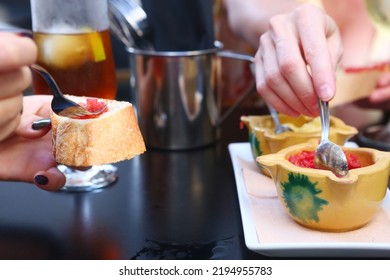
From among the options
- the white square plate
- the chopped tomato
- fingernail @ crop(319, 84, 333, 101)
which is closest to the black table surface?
the white square plate

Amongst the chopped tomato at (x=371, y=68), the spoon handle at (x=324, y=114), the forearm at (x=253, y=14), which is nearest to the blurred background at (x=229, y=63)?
the forearm at (x=253, y=14)

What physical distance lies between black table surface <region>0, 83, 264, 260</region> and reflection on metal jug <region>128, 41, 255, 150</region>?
2.1 inches

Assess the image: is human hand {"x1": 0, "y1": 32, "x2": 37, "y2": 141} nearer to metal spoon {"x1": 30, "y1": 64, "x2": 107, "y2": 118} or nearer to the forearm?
metal spoon {"x1": 30, "y1": 64, "x2": 107, "y2": 118}

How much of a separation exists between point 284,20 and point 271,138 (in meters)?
0.11

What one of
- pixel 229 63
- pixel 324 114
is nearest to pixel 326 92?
pixel 324 114

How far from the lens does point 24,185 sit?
55 centimetres

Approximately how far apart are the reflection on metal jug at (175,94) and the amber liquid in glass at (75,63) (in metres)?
0.21

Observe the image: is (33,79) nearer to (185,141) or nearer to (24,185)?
(24,185)

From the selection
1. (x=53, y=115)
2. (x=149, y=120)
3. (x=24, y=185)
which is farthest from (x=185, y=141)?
(x=53, y=115)

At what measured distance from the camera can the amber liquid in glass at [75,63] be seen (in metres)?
0.39

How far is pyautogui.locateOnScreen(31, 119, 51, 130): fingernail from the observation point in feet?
1.26

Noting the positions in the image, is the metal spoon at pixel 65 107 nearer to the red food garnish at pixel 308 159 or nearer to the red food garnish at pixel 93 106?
the red food garnish at pixel 93 106

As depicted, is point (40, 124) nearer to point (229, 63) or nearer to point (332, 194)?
point (332, 194)

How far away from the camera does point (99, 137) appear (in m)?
0.36
